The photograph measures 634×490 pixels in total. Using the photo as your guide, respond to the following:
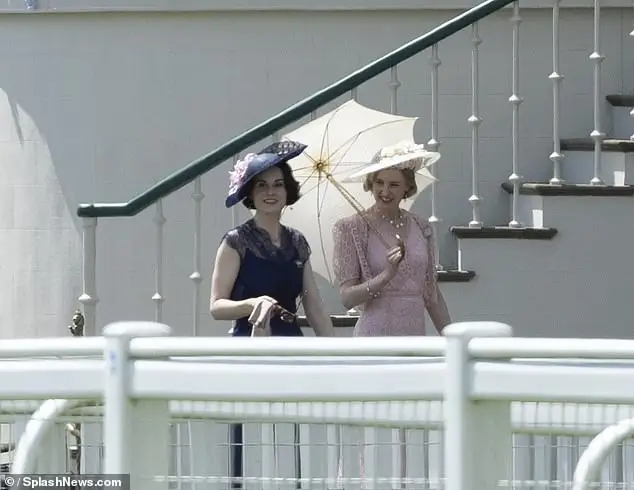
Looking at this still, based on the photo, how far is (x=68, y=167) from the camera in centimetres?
771

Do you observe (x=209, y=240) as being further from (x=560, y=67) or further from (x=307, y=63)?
(x=560, y=67)

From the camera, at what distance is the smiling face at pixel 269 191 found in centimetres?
499

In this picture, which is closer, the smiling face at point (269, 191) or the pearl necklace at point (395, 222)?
the smiling face at point (269, 191)

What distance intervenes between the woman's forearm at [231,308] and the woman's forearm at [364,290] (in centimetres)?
40

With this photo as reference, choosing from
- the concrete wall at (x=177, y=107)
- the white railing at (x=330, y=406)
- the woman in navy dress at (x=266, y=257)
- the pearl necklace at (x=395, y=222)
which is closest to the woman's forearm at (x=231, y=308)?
the woman in navy dress at (x=266, y=257)

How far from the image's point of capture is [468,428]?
116 inches

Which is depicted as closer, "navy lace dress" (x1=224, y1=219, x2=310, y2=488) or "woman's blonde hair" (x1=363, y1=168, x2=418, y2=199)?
"navy lace dress" (x1=224, y1=219, x2=310, y2=488)

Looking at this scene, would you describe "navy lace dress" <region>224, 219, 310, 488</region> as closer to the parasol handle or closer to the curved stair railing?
the parasol handle

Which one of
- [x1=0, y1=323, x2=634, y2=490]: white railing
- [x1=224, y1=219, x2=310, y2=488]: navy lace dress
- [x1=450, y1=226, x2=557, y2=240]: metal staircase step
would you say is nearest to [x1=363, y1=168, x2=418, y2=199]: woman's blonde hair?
[x1=224, y1=219, x2=310, y2=488]: navy lace dress

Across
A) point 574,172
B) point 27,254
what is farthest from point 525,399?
point 27,254

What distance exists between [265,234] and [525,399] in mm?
2249

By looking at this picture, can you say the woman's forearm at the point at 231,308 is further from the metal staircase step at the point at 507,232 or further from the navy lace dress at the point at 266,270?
the metal staircase step at the point at 507,232

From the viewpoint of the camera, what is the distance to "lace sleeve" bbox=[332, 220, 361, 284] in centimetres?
512
